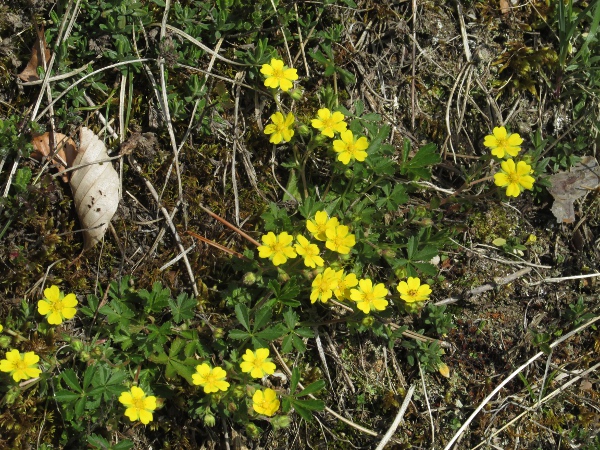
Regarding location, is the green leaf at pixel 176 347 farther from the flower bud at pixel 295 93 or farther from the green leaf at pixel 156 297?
the flower bud at pixel 295 93

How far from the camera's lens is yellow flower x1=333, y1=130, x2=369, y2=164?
11.8 ft

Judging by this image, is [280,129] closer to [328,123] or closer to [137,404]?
[328,123]

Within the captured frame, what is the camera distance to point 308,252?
3.40 m

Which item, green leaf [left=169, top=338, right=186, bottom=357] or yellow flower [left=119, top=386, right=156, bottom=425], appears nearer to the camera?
yellow flower [left=119, top=386, right=156, bottom=425]

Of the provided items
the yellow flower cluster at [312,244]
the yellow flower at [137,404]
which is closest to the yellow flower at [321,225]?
the yellow flower cluster at [312,244]

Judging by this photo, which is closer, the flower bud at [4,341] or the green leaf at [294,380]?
the flower bud at [4,341]

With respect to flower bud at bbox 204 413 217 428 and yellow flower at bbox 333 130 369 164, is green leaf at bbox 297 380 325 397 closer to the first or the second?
flower bud at bbox 204 413 217 428

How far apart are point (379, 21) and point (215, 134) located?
4.57ft

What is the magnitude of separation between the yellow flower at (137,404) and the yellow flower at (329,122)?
5.89 feet

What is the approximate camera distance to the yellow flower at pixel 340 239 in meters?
3.45

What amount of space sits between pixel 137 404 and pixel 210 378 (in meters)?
0.39

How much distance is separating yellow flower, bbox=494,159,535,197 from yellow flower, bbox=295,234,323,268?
1.24 m

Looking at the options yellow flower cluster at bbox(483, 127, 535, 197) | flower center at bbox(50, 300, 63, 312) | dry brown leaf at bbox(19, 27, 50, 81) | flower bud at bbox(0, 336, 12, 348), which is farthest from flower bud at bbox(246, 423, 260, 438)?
dry brown leaf at bbox(19, 27, 50, 81)

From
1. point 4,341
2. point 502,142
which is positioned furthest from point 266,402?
point 502,142
